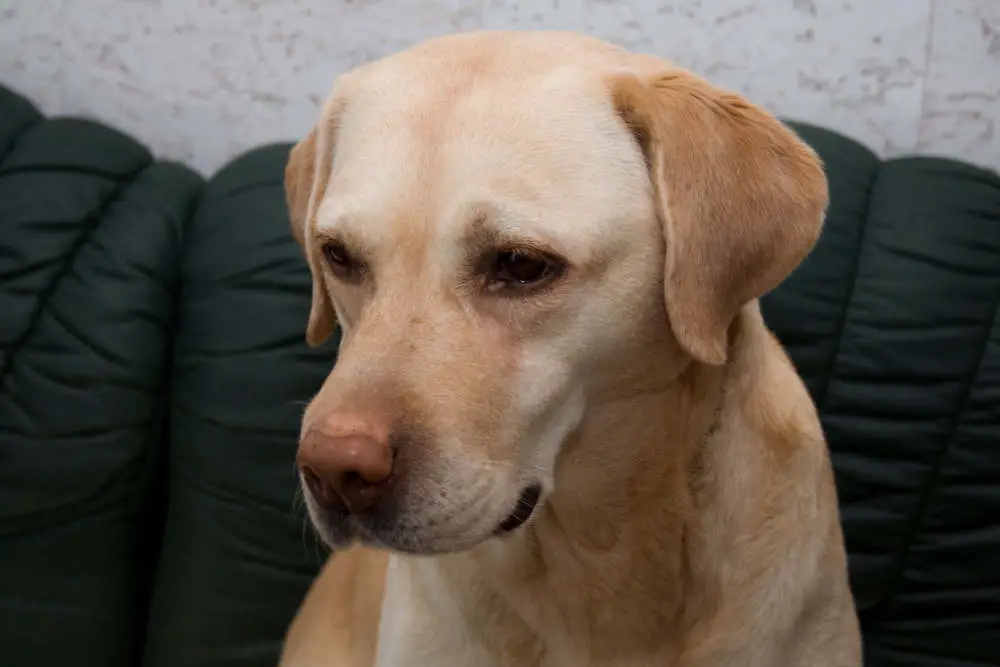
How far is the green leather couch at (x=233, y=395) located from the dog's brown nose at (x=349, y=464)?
2.41 ft

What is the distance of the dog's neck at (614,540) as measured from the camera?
94 cm

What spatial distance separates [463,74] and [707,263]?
0.28 metres

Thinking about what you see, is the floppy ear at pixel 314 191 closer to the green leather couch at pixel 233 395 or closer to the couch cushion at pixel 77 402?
the green leather couch at pixel 233 395

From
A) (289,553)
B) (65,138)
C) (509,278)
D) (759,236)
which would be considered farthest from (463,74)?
(65,138)

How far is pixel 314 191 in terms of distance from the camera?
3.46 feet

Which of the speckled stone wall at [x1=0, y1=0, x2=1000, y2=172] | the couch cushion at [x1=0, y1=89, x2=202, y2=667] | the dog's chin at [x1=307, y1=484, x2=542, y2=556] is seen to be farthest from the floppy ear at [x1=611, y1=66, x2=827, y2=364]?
the couch cushion at [x1=0, y1=89, x2=202, y2=667]

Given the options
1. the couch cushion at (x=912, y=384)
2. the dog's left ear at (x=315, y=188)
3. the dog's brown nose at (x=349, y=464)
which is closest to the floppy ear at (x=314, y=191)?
the dog's left ear at (x=315, y=188)

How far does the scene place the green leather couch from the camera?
141 centimetres

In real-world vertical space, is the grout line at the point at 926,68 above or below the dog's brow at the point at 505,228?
below

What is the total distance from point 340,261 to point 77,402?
811 mm

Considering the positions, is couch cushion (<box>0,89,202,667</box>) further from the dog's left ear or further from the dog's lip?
the dog's lip

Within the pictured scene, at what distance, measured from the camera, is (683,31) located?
1.58 meters

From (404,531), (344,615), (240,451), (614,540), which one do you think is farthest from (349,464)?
(240,451)

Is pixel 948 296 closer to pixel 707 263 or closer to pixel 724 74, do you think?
pixel 724 74
